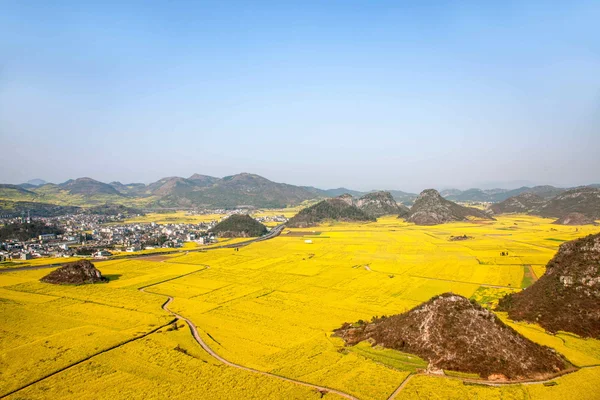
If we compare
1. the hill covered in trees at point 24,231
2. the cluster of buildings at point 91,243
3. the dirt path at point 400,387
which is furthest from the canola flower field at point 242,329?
the hill covered in trees at point 24,231

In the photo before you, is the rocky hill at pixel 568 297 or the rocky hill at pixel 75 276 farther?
the rocky hill at pixel 75 276

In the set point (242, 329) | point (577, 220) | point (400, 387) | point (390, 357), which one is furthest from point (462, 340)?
point (577, 220)

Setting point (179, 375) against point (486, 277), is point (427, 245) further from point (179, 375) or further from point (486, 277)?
point (179, 375)

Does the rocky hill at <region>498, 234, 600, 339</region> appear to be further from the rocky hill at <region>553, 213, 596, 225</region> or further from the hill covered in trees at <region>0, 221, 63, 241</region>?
the hill covered in trees at <region>0, 221, 63, 241</region>

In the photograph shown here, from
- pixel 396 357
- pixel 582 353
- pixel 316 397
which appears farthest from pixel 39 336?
pixel 582 353

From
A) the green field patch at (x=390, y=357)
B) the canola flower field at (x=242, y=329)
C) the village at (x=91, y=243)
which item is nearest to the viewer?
the canola flower field at (x=242, y=329)

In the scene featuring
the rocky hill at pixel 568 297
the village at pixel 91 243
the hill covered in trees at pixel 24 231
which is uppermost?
the rocky hill at pixel 568 297

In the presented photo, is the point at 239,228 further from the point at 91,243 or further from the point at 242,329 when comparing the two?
the point at 242,329

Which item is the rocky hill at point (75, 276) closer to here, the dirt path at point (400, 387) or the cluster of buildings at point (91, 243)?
the cluster of buildings at point (91, 243)
